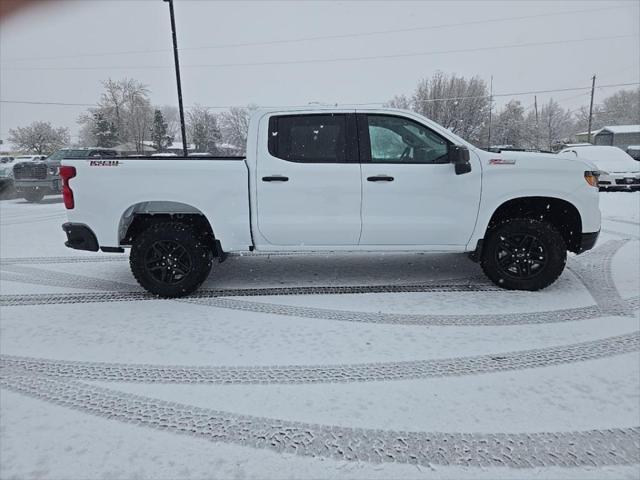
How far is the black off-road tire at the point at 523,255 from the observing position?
4.51 metres

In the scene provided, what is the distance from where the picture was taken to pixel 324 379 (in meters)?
2.93

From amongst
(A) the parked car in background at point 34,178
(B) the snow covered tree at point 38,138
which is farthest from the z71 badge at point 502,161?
(B) the snow covered tree at point 38,138

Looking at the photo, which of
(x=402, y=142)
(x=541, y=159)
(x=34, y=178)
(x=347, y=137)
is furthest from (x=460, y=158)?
(x=34, y=178)

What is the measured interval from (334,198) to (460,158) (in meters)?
1.32

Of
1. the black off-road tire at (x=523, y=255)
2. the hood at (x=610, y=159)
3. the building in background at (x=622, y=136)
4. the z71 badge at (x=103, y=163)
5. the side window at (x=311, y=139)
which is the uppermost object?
the building in background at (x=622, y=136)

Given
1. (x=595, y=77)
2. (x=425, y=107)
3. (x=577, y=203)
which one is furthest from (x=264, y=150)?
(x=595, y=77)

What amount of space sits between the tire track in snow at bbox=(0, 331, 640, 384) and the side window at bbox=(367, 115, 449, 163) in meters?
2.16

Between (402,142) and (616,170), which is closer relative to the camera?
(402,142)

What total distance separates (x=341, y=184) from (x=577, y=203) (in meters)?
2.51

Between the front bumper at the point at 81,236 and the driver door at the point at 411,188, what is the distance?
2.90 metres

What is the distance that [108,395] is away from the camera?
2.77 m

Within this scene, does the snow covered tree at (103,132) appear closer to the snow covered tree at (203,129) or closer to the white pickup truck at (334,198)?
the snow covered tree at (203,129)

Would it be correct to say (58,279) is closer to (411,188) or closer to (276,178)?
(276,178)

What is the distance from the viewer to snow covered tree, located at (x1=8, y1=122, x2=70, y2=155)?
60.6m
